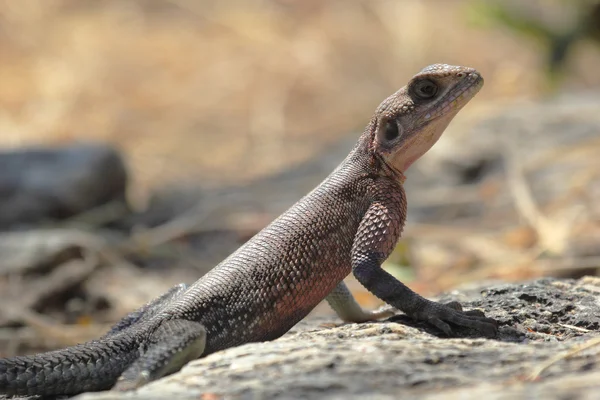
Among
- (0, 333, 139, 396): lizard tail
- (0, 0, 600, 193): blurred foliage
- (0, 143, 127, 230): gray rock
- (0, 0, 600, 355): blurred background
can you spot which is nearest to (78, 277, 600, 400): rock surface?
(0, 333, 139, 396): lizard tail

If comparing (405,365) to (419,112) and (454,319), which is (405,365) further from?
(419,112)

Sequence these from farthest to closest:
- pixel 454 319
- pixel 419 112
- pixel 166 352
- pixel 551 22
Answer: pixel 551 22 < pixel 419 112 < pixel 454 319 < pixel 166 352

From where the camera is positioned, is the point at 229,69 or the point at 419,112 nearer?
the point at 419,112

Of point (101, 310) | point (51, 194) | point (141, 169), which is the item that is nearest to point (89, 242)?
point (101, 310)

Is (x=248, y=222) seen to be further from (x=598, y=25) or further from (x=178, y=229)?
(x=598, y=25)

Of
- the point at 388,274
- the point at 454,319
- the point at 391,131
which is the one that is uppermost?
the point at 391,131

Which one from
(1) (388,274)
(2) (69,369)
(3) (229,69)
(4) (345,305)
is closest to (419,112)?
(1) (388,274)
